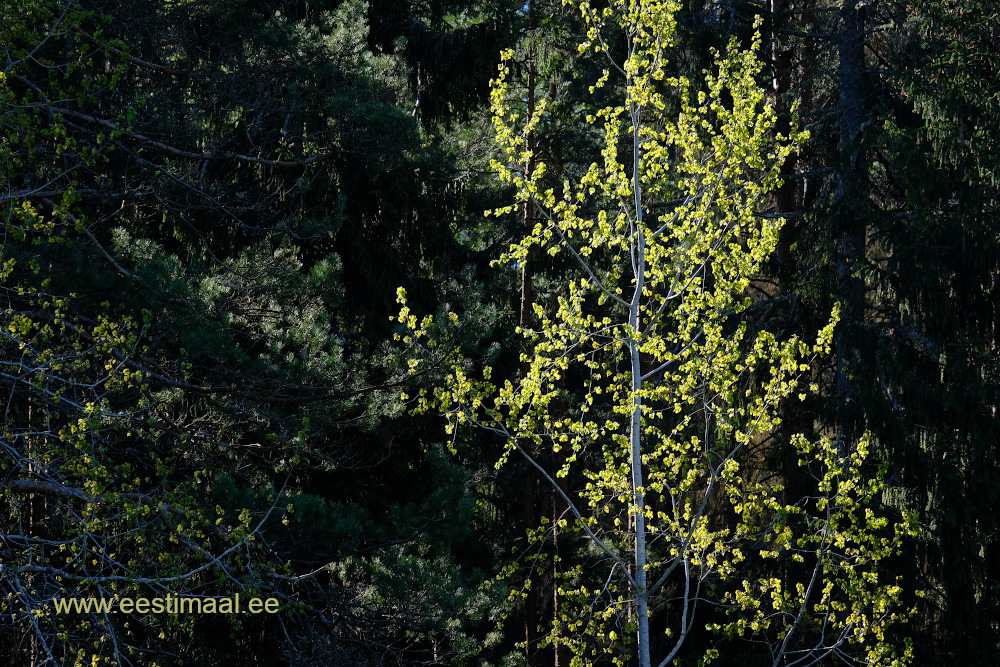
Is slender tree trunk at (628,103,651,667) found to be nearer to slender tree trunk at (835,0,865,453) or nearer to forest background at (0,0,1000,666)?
forest background at (0,0,1000,666)

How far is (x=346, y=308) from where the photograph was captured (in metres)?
9.01

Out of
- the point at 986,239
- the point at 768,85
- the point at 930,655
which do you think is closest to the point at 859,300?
the point at 986,239

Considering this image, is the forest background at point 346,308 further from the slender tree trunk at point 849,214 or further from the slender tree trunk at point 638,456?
the slender tree trunk at point 638,456

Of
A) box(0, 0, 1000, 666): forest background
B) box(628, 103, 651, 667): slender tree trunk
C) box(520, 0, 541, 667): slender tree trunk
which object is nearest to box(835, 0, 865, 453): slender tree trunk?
box(0, 0, 1000, 666): forest background

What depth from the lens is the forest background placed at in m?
5.89

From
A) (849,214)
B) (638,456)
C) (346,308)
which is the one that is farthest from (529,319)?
(638,456)

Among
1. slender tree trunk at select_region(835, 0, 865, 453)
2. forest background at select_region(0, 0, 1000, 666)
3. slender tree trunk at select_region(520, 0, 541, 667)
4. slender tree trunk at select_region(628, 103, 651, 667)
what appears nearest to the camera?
forest background at select_region(0, 0, 1000, 666)

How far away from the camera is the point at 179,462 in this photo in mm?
7047

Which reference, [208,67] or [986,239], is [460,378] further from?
[986,239]

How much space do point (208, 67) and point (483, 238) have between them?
19.1 feet

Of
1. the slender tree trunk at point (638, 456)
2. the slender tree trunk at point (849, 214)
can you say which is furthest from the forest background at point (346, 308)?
the slender tree trunk at point (638, 456)

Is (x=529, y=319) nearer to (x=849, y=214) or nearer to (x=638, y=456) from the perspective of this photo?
(x=849, y=214)

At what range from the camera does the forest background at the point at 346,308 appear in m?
5.89

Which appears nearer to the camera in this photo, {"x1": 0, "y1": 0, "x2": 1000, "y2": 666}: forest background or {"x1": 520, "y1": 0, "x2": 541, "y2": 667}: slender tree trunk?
{"x1": 0, "y1": 0, "x2": 1000, "y2": 666}: forest background
